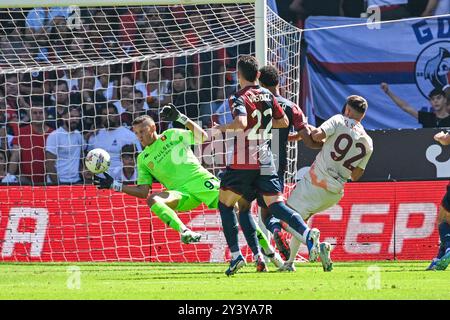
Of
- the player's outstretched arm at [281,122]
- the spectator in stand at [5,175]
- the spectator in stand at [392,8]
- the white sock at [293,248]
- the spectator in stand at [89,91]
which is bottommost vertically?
the spectator in stand at [5,175]

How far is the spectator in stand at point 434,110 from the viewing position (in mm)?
19264

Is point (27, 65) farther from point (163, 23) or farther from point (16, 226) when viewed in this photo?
point (16, 226)

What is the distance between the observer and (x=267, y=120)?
432 inches

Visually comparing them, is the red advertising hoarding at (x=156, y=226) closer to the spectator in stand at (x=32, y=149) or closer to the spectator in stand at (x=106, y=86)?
the spectator in stand at (x=32, y=149)

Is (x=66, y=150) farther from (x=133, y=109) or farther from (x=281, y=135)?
(x=281, y=135)

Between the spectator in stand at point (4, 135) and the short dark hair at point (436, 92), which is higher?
the short dark hair at point (436, 92)

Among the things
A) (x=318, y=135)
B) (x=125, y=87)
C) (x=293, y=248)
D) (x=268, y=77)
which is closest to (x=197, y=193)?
(x=293, y=248)

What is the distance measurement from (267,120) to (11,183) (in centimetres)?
833

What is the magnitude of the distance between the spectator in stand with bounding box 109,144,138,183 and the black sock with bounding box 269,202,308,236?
7.91 m

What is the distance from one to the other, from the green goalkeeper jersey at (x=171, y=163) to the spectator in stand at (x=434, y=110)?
7.20 meters

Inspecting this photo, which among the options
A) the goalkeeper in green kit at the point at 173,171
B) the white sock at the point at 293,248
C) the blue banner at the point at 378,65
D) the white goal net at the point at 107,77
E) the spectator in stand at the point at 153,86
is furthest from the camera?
the blue banner at the point at 378,65

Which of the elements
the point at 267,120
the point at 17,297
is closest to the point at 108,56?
the point at 267,120

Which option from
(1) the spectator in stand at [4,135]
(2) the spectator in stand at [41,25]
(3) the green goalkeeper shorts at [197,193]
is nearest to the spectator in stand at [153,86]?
(2) the spectator in stand at [41,25]

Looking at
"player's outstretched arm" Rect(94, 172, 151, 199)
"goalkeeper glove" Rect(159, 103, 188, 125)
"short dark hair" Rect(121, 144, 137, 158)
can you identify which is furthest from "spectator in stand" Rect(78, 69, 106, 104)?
"goalkeeper glove" Rect(159, 103, 188, 125)
